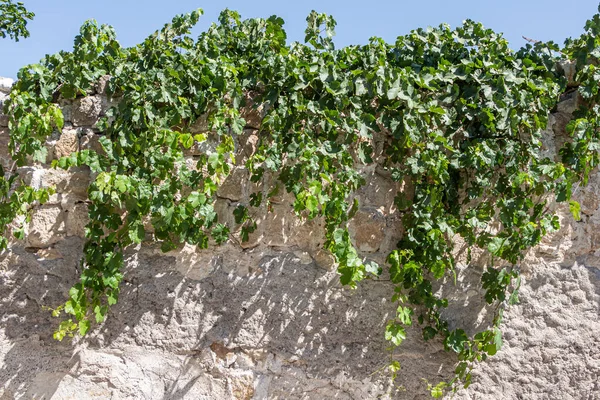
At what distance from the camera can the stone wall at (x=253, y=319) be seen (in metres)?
2.02

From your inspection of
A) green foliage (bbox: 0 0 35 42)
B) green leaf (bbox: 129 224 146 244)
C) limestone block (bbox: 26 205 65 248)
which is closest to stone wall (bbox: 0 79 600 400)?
limestone block (bbox: 26 205 65 248)

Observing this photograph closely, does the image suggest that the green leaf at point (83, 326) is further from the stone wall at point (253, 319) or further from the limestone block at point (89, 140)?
the limestone block at point (89, 140)

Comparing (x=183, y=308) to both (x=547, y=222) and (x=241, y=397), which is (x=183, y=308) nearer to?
(x=241, y=397)

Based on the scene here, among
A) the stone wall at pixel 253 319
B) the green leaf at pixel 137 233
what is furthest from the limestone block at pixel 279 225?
the green leaf at pixel 137 233

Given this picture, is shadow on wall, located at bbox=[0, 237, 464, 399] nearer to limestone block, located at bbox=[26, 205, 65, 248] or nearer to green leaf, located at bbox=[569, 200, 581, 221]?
limestone block, located at bbox=[26, 205, 65, 248]

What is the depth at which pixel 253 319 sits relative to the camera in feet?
6.94

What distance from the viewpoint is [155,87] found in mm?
2051

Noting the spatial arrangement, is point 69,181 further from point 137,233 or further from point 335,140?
point 335,140

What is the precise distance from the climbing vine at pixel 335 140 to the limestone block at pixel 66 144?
0.20 feet

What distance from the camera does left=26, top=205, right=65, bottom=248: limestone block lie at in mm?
2031

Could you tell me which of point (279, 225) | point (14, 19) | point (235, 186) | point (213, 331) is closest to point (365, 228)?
point (279, 225)

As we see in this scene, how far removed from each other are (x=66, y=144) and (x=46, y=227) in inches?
11.7

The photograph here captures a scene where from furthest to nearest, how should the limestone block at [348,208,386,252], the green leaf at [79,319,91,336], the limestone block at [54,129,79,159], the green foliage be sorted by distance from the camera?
the green foliage < the limestone block at [348,208,386,252] < the limestone block at [54,129,79,159] < the green leaf at [79,319,91,336]

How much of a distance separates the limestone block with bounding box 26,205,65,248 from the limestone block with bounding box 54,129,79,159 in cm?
19
